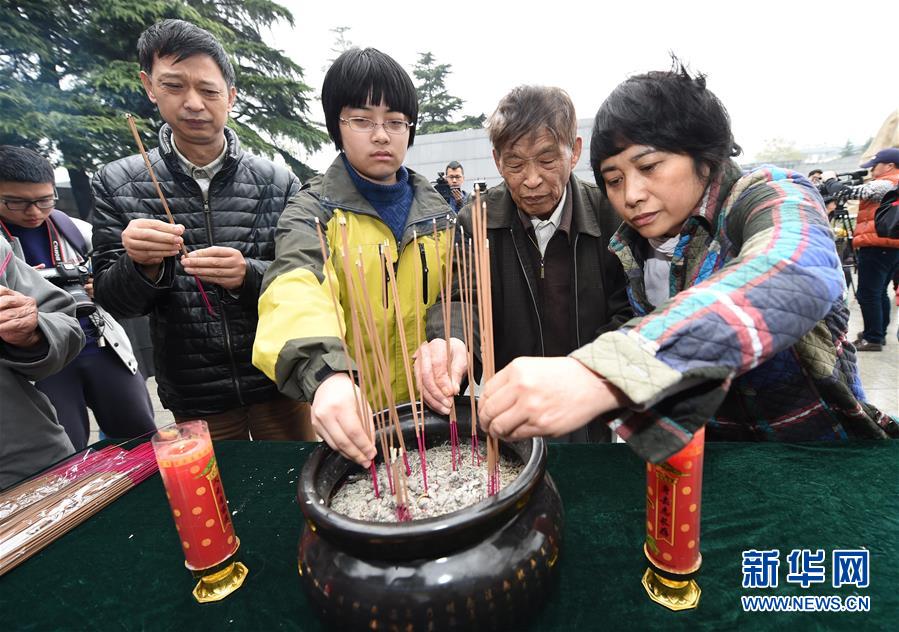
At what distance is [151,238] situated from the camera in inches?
46.7

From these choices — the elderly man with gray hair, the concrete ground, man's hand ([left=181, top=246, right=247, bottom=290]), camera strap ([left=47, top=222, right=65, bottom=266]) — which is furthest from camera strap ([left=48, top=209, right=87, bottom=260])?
the elderly man with gray hair

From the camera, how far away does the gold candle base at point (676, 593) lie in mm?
675

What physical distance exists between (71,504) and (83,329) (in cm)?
98

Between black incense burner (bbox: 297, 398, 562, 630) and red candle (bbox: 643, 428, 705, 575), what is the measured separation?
6.3 inches

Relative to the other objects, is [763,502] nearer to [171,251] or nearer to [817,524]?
[817,524]

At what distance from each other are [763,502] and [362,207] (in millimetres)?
1111

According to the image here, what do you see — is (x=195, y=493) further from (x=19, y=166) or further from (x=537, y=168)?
(x=19, y=166)

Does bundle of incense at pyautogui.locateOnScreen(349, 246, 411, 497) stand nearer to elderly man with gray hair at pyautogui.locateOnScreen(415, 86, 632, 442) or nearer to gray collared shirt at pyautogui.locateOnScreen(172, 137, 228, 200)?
elderly man with gray hair at pyautogui.locateOnScreen(415, 86, 632, 442)

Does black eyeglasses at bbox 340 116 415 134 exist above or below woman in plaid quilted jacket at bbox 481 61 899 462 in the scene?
above

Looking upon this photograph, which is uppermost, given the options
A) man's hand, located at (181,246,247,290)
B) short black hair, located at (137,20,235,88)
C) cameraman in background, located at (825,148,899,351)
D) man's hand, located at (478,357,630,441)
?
short black hair, located at (137,20,235,88)

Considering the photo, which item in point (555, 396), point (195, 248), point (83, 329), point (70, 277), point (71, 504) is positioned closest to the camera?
point (555, 396)

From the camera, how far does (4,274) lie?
4.29 ft

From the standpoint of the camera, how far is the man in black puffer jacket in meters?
1.33

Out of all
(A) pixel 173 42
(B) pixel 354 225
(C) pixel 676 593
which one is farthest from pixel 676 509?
(A) pixel 173 42
